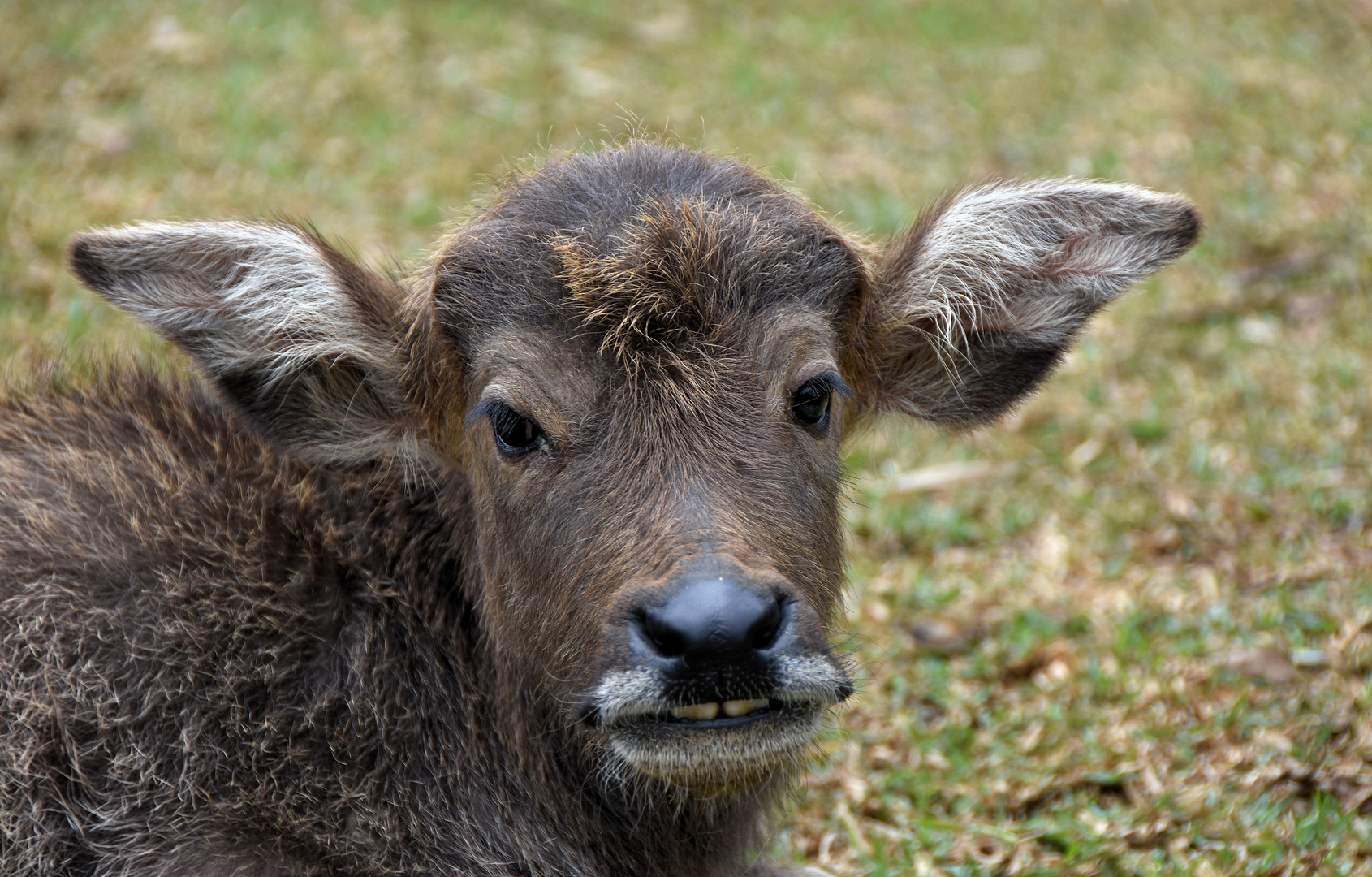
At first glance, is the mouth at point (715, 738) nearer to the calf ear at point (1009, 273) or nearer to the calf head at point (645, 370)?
the calf head at point (645, 370)

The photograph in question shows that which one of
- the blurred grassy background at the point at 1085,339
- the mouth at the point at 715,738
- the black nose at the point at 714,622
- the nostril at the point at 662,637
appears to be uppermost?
the black nose at the point at 714,622

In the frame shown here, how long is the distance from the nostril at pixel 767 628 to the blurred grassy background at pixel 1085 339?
1609mm

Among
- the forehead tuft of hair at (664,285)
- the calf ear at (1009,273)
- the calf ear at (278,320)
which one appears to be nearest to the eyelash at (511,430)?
the forehead tuft of hair at (664,285)

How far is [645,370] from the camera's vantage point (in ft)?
15.9

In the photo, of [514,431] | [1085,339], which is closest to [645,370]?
[514,431]

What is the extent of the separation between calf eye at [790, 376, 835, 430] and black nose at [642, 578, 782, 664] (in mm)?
1033

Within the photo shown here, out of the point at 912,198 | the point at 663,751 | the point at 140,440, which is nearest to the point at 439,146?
the point at 912,198

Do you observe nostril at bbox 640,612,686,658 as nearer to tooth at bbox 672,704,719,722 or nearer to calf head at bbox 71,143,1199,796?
calf head at bbox 71,143,1199,796

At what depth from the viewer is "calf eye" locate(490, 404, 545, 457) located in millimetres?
4953

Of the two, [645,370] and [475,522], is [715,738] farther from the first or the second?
[475,522]

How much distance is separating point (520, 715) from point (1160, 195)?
3.37m

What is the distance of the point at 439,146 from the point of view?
12.2 metres

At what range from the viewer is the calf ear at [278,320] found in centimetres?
527

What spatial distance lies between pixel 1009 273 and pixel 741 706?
8.16ft
